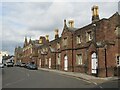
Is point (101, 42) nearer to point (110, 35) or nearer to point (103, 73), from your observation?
point (110, 35)

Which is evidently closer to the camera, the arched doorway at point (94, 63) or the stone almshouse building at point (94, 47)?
the stone almshouse building at point (94, 47)

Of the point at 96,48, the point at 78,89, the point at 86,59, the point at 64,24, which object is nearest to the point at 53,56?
the point at 64,24

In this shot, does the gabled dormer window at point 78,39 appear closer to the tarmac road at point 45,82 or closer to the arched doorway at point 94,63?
the arched doorway at point 94,63

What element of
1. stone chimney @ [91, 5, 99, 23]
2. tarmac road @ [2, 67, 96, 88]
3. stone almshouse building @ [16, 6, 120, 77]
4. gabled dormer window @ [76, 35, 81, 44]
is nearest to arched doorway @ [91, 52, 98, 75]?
stone almshouse building @ [16, 6, 120, 77]

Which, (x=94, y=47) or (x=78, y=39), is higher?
(x=78, y=39)

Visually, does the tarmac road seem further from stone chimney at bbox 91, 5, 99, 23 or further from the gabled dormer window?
the gabled dormer window

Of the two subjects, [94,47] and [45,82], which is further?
[94,47]

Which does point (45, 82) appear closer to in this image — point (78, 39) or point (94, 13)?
point (94, 13)

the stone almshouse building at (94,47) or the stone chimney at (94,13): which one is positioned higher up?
the stone chimney at (94,13)

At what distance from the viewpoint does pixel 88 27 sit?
120 ft

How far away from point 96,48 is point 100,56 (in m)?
1.54

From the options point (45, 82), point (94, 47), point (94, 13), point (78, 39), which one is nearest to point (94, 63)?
point (94, 47)

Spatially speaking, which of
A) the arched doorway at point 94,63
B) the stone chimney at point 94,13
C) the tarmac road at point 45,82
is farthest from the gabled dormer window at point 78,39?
the tarmac road at point 45,82

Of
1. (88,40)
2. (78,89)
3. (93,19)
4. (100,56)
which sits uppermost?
(93,19)
